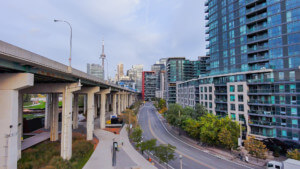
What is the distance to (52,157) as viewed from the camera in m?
22.2

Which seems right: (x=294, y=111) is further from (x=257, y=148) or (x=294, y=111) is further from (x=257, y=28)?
(x=257, y=28)

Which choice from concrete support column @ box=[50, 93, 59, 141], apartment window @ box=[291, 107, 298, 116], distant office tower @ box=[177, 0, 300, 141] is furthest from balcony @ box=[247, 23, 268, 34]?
concrete support column @ box=[50, 93, 59, 141]

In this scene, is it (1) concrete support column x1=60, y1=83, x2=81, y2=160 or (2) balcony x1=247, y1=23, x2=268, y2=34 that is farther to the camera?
(2) balcony x1=247, y1=23, x2=268, y2=34

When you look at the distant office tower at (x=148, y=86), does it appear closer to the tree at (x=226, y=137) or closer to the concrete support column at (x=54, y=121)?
the concrete support column at (x=54, y=121)

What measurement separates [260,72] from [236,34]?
1408 cm

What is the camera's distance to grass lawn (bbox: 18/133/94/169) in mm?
18797

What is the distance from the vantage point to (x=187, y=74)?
100 meters

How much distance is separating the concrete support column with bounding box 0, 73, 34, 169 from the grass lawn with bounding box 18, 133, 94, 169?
20.1 feet

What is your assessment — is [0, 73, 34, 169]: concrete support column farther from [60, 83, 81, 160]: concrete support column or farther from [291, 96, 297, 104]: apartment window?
[291, 96, 297, 104]: apartment window

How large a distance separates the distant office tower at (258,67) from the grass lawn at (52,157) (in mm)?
35994

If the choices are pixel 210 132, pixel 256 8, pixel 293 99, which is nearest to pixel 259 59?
pixel 293 99

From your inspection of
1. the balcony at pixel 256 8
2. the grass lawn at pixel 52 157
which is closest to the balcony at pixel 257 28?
the balcony at pixel 256 8

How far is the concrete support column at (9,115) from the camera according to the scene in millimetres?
12531

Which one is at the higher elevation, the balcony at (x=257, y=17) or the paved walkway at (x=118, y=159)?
the balcony at (x=257, y=17)
